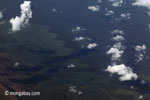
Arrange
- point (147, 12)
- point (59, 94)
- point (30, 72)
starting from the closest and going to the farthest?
1. point (59, 94)
2. point (30, 72)
3. point (147, 12)

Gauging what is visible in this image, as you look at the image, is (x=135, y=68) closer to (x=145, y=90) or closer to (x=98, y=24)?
(x=145, y=90)

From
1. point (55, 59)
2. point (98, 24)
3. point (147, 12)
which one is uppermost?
point (147, 12)

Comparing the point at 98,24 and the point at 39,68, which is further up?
the point at 98,24

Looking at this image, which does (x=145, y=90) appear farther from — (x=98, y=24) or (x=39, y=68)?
(x=98, y=24)

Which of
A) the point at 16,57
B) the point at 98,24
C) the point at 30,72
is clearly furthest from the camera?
the point at 98,24

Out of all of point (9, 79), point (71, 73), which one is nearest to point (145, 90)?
point (71, 73)

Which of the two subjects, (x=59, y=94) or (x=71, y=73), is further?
(x=71, y=73)
